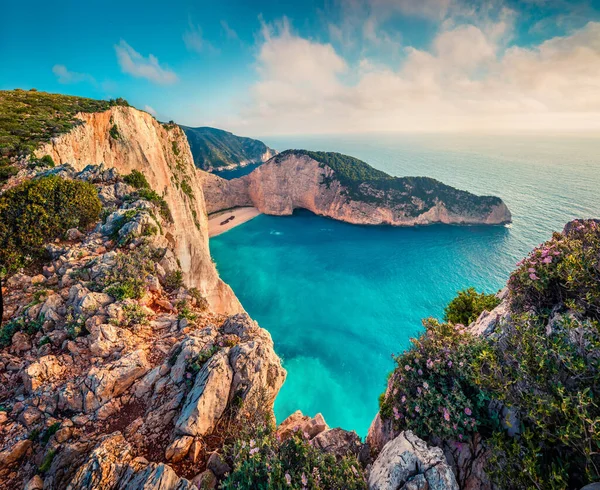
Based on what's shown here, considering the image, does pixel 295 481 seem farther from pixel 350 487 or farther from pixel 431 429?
pixel 431 429

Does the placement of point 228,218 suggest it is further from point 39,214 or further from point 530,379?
point 530,379

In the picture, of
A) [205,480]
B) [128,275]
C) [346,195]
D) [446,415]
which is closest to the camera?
[205,480]

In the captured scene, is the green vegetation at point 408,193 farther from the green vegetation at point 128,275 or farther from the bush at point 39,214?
the green vegetation at point 128,275

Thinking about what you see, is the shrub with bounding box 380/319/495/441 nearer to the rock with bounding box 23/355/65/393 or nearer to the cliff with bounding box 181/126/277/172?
the rock with bounding box 23/355/65/393

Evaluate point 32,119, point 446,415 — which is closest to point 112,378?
point 446,415

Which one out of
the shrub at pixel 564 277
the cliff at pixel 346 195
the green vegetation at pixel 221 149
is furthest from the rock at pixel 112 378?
the green vegetation at pixel 221 149

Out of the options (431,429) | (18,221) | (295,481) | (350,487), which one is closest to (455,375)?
(431,429)

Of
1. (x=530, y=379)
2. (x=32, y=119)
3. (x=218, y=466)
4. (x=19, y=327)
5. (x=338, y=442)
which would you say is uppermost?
(x=32, y=119)
